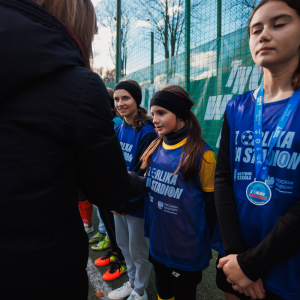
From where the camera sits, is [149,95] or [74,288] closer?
[74,288]

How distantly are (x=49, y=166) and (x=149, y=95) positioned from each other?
15.4ft

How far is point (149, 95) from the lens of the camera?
5191 millimetres

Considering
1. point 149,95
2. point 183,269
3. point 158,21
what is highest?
point 158,21

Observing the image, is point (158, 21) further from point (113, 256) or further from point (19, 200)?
point (19, 200)

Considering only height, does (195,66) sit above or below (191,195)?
above

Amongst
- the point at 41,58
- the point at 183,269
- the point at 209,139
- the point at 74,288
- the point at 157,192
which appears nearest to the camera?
the point at 41,58

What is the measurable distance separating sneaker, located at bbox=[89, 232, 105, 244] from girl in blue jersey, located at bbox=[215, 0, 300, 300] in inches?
103

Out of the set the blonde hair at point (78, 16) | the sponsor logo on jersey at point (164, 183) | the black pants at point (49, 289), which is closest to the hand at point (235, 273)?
the sponsor logo on jersey at point (164, 183)

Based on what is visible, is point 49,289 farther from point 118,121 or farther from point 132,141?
point 118,121

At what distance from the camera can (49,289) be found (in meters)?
0.75

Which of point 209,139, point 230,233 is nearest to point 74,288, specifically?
point 230,233

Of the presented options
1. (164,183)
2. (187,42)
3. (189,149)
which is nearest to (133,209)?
(164,183)

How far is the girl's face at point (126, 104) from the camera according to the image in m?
2.26

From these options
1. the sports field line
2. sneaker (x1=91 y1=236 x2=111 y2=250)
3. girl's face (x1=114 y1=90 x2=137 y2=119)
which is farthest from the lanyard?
sneaker (x1=91 y1=236 x2=111 y2=250)
